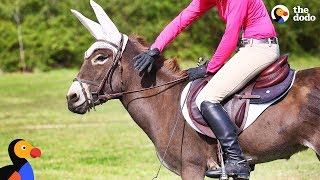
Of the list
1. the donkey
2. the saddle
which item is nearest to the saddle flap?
the saddle

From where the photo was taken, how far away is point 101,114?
79.4ft

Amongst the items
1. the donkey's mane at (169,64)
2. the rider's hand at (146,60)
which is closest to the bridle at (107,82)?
the donkey's mane at (169,64)

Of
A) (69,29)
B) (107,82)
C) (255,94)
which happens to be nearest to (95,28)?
(107,82)

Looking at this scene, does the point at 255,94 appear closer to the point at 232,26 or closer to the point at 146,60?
the point at 232,26

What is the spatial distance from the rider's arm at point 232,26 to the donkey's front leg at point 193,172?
3.60 ft

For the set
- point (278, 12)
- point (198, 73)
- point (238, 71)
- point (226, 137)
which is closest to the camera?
point (226, 137)

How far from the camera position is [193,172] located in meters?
6.67

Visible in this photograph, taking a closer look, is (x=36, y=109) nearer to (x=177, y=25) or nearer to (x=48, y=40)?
(x=177, y=25)

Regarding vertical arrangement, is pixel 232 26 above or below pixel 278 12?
above

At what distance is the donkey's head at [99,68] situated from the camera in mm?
6957

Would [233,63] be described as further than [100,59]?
No

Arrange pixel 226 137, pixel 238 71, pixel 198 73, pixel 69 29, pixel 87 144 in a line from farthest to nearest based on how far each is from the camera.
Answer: pixel 69 29, pixel 87 144, pixel 198 73, pixel 238 71, pixel 226 137

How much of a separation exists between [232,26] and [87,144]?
10.3 meters

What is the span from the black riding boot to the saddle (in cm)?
10
